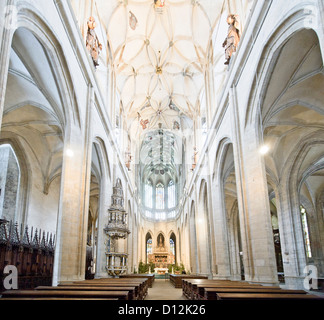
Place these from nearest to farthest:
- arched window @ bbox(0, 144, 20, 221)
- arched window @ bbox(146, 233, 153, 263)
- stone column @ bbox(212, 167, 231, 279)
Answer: stone column @ bbox(212, 167, 231, 279), arched window @ bbox(0, 144, 20, 221), arched window @ bbox(146, 233, 153, 263)

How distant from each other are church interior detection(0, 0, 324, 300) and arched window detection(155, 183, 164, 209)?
15774mm

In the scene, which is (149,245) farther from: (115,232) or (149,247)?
(115,232)

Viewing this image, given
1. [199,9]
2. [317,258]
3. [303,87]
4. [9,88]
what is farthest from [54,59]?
[317,258]

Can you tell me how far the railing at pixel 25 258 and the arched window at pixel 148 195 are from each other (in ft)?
85.3

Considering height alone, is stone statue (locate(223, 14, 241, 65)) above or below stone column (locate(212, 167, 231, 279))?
above

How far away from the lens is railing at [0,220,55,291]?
11.0 m

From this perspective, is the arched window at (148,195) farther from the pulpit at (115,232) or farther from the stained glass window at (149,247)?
the pulpit at (115,232)

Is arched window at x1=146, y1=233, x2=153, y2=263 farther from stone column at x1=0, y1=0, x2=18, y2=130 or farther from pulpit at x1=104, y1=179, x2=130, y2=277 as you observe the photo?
stone column at x1=0, y1=0, x2=18, y2=130

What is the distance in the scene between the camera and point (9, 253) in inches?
437

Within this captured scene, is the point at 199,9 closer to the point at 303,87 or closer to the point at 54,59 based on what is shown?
the point at 303,87

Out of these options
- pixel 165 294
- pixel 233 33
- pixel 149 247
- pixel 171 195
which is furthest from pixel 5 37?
pixel 171 195

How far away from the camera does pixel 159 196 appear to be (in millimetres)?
42062

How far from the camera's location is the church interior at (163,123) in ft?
28.4

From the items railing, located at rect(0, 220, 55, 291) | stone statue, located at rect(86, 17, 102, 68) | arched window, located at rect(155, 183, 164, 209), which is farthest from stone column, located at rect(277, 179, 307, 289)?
arched window, located at rect(155, 183, 164, 209)
